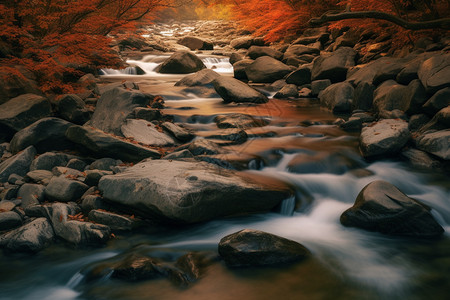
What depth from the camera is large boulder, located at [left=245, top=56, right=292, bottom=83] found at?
14.0 metres

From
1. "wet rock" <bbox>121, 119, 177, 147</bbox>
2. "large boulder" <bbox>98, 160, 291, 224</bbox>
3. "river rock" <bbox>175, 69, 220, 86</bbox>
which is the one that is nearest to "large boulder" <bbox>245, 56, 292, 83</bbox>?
"river rock" <bbox>175, 69, 220, 86</bbox>

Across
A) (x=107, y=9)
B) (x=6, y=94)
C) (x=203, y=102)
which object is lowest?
(x=203, y=102)

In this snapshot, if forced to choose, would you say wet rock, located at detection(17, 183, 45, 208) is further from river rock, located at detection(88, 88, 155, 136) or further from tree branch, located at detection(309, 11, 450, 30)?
tree branch, located at detection(309, 11, 450, 30)

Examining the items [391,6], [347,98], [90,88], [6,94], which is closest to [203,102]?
[90,88]

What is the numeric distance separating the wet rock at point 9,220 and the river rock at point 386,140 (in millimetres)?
5709

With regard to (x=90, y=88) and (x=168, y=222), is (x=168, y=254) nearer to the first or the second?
(x=168, y=222)

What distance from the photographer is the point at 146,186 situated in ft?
16.6

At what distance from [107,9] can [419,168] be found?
1113 centimetres

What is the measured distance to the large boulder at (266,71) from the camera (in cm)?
1398

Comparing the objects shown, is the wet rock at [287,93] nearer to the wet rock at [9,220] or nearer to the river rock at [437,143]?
the river rock at [437,143]

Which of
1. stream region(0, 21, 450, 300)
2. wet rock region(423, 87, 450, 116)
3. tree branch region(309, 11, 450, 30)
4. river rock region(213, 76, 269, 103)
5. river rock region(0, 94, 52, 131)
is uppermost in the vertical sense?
tree branch region(309, 11, 450, 30)

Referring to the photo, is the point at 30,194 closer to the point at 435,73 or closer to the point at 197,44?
the point at 435,73

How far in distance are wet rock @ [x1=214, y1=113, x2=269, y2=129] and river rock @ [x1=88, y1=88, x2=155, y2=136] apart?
1.92m

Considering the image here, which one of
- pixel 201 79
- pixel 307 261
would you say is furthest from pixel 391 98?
pixel 201 79
